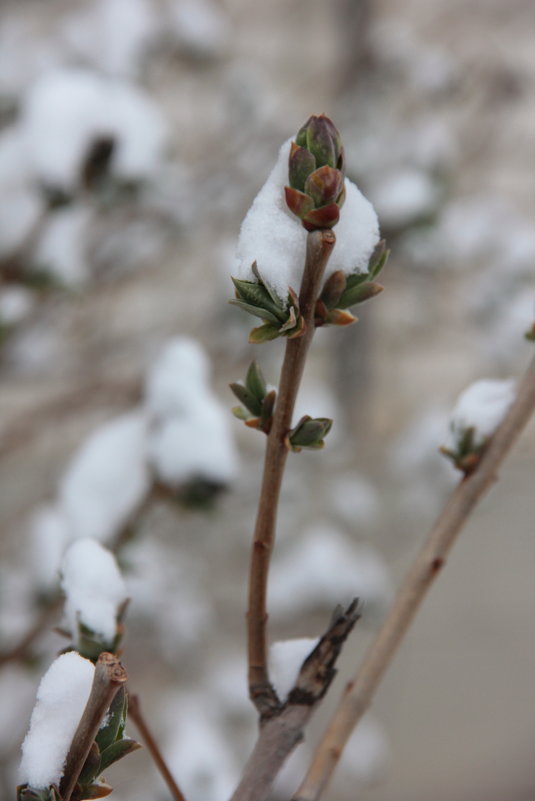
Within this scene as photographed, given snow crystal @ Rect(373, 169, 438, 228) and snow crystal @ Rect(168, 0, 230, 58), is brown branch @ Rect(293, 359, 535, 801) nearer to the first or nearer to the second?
snow crystal @ Rect(373, 169, 438, 228)

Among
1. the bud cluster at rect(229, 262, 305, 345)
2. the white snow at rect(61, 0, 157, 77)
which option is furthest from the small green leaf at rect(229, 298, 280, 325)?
the white snow at rect(61, 0, 157, 77)

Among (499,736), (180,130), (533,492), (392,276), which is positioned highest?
(180,130)

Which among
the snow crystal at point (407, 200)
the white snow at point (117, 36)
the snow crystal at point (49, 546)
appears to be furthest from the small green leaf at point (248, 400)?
the white snow at point (117, 36)

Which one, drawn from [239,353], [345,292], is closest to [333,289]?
[345,292]

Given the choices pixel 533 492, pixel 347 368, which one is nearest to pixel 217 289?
pixel 347 368

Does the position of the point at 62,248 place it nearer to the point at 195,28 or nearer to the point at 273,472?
the point at 273,472

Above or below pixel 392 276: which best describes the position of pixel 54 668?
below

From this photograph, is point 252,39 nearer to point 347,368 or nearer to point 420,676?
point 347,368
